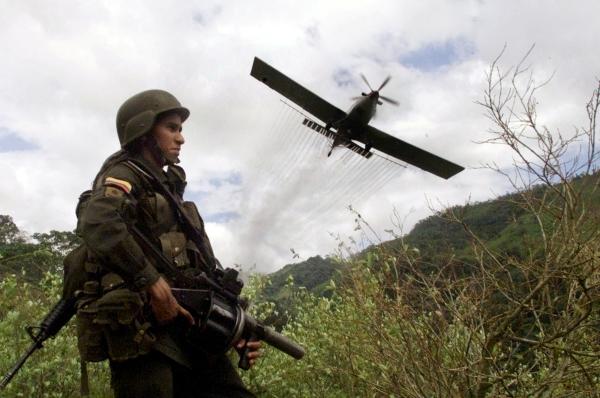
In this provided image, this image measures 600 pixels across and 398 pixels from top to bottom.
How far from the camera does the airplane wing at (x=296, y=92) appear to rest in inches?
643

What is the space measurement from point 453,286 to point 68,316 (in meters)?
3.43

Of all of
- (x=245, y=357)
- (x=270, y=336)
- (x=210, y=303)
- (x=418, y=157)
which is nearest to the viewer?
(x=210, y=303)

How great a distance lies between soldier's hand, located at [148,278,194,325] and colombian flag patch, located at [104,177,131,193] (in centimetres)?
59

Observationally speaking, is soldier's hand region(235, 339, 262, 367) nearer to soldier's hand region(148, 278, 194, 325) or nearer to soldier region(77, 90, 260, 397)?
soldier region(77, 90, 260, 397)

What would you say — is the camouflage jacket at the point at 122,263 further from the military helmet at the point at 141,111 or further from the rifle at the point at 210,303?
the military helmet at the point at 141,111

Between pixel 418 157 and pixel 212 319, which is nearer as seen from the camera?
pixel 212 319

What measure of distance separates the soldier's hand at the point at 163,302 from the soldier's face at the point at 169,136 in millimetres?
1064

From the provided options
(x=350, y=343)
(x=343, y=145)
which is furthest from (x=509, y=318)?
(x=343, y=145)

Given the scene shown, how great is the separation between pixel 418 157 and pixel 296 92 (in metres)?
4.77

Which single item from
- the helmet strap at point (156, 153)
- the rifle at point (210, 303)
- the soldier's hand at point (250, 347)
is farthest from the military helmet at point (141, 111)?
the soldier's hand at point (250, 347)

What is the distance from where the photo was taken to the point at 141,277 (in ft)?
9.44

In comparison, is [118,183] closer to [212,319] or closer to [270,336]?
[212,319]

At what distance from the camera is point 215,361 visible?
3.46m

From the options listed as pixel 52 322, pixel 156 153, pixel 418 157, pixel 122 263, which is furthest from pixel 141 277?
Result: pixel 418 157
